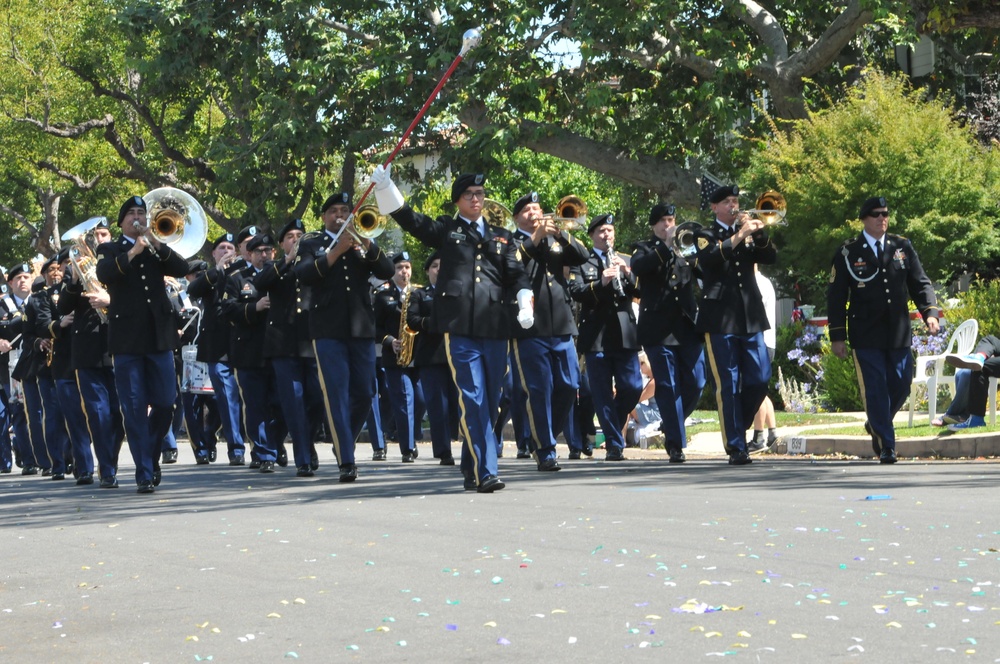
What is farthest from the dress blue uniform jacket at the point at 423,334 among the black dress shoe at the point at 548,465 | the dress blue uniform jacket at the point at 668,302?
the black dress shoe at the point at 548,465

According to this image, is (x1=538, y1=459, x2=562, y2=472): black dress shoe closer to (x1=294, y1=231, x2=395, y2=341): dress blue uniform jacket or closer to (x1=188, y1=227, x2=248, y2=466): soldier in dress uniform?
(x1=294, y1=231, x2=395, y2=341): dress blue uniform jacket

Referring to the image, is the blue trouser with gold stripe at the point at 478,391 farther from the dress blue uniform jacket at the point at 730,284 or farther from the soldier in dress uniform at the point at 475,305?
the dress blue uniform jacket at the point at 730,284

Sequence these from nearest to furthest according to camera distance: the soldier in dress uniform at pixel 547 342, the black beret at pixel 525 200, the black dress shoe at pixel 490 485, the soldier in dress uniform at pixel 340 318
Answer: the black dress shoe at pixel 490 485
the soldier in dress uniform at pixel 547 342
the soldier in dress uniform at pixel 340 318
the black beret at pixel 525 200

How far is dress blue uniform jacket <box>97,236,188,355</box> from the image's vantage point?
12.7 meters

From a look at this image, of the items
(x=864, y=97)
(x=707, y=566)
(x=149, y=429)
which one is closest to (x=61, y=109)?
(x=864, y=97)

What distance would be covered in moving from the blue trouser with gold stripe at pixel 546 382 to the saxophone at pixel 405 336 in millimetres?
2529

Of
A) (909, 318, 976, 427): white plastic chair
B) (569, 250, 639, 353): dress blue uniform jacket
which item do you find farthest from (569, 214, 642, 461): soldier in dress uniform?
(909, 318, 976, 427): white plastic chair

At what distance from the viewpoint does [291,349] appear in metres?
14.5

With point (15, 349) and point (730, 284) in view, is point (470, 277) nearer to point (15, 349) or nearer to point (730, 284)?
point (730, 284)

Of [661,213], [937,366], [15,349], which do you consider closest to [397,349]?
[661,213]

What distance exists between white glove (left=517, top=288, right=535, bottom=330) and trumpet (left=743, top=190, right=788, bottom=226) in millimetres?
2584

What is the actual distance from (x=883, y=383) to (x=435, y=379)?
4.42 m

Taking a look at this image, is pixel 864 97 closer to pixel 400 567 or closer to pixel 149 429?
pixel 149 429

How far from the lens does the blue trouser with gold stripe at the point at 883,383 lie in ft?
43.5
